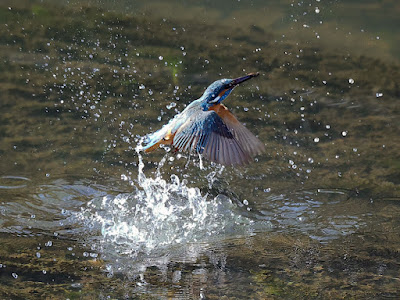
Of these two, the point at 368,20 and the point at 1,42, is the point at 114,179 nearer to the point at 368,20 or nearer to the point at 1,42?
the point at 1,42

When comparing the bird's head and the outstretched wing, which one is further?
the bird's head

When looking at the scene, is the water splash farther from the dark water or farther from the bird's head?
the bird's head

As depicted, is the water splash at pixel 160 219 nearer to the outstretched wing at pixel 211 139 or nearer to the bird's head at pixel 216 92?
the outstretched wing at pixel 211 139

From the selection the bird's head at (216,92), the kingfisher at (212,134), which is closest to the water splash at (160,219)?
the kingfisher at (212,134)

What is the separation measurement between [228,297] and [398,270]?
95cm

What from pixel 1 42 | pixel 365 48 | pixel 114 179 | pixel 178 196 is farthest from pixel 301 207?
pixel 1 42

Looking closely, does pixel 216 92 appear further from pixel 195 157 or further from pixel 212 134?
pixel 195 157

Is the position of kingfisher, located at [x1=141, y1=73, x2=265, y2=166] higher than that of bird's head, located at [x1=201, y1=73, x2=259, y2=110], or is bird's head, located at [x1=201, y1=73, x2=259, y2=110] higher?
bird's head, located at [x1=201, y1=73, x2=259, y2=110]

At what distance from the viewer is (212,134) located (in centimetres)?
368

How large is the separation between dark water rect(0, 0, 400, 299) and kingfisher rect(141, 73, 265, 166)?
443 millimetres

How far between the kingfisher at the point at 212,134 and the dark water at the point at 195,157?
0.44m

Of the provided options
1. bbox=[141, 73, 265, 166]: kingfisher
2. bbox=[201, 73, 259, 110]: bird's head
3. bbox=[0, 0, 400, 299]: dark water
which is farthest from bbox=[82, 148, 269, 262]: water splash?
bbox=[201, 73, 259, 110]: bird's head

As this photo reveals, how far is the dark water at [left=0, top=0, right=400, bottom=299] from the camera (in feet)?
10.2

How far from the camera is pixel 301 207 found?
→ 4070 millimetres
